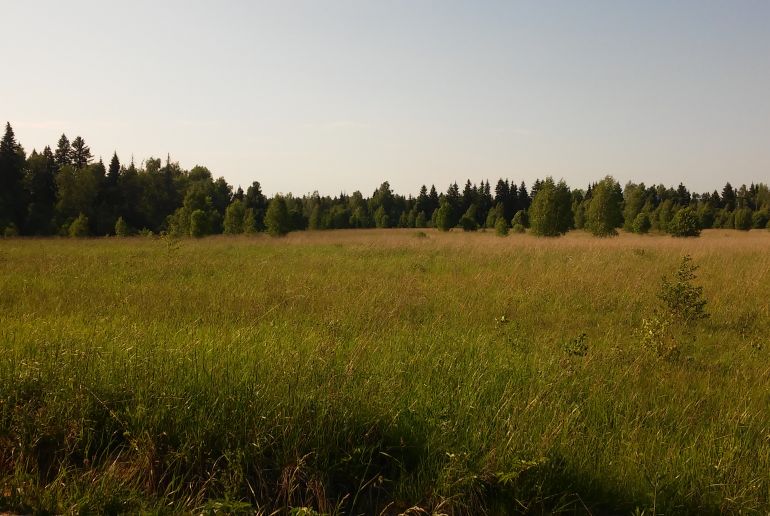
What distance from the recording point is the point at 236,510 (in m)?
2.12

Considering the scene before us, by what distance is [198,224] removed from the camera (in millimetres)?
31391

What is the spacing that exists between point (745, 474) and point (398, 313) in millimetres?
3725

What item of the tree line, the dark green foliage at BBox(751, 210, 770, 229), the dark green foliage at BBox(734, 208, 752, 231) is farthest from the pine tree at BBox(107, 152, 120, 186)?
the dark green foliage at BBox(751, 210, 770, 229)

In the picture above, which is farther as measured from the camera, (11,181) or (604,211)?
(11,181)

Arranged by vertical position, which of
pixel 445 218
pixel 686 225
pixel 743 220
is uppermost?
pixel 743 220

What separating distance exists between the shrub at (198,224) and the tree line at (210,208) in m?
0.07

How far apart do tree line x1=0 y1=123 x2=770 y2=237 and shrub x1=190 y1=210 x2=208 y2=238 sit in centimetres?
7

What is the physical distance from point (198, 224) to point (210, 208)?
20250mm

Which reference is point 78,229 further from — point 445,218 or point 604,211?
point 604,211

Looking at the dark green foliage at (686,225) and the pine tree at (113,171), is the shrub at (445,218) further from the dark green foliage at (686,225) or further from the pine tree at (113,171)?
the pine tree at (113,171)

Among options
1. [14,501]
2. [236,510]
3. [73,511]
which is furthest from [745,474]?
[14,501]

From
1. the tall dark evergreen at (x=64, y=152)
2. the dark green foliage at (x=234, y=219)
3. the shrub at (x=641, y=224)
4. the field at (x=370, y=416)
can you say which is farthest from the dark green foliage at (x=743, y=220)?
the tall dark evergreen at (x=64, y=152)

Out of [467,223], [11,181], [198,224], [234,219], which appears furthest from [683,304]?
[11,181]

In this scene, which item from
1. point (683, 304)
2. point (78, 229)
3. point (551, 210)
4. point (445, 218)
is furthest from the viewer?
point (445, 218)
